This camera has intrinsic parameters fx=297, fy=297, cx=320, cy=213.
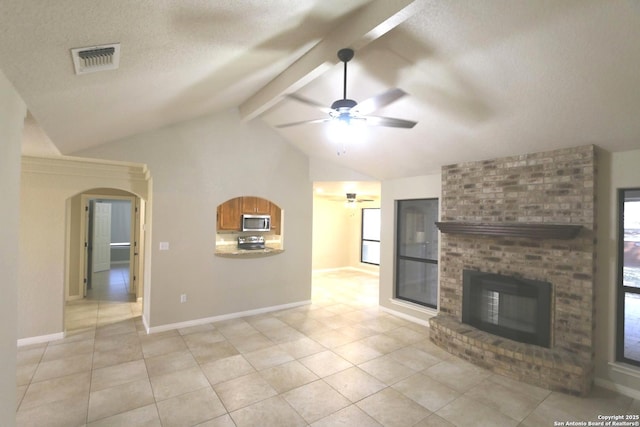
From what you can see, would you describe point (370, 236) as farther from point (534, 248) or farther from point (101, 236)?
point (101, 236)

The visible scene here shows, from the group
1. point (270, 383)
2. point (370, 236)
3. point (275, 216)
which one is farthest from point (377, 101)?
point (370, 236)

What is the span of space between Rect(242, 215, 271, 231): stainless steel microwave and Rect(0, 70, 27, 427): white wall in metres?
3.81

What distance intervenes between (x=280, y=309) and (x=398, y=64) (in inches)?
171

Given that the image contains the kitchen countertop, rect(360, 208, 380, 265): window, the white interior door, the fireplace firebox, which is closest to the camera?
the fireplace firebox

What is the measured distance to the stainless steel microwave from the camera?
5641mm

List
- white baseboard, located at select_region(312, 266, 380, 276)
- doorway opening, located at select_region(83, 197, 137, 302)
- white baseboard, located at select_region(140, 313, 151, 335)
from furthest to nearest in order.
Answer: white baseboard, located at select_region(312, 266, 380, 276) < doorway opening, located at select_region(83, 197, 137, 302) < white baseboard, located at select_region(140, 313, 151, 335)

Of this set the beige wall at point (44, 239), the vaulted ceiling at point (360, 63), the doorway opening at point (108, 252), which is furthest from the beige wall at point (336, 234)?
the beige wall at point (44, 239)

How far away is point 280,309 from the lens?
17.7ft

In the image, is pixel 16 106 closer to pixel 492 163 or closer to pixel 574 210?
pixel 492 163

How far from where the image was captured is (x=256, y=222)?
5.77 m

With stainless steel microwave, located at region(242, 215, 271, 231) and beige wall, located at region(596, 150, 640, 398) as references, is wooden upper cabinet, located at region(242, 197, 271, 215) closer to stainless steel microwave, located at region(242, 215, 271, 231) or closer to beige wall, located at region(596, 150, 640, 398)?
stainless steel microwave, located at region(242, 215, 271, 231)

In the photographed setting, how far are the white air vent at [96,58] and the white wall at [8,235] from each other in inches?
13.9

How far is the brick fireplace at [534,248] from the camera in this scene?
10.1 feet

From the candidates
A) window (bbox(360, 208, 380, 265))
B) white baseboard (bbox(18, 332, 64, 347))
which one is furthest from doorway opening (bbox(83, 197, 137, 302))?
window (bbox(360, 208, 380, 265))
